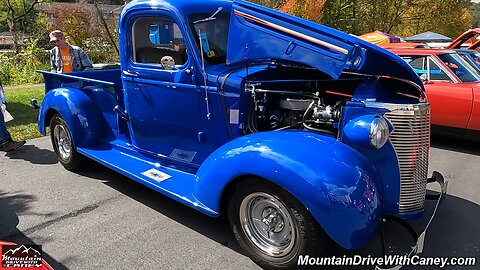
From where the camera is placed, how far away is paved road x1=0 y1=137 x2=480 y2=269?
308 centimetres

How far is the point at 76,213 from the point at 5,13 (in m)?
22.6

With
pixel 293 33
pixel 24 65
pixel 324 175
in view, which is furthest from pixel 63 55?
pixel 24 65

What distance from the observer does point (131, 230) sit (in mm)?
3508

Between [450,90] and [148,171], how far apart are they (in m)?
5.01

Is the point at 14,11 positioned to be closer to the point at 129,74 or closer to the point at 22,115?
the point at 22,115

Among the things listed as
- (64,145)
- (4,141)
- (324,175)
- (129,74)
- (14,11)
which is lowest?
(4,141)

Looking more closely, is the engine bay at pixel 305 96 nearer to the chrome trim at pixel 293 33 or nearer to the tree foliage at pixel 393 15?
the chrome trim at pixel 293 33

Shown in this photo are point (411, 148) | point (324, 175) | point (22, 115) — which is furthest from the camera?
point (22, 115)

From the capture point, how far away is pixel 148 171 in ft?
12.6

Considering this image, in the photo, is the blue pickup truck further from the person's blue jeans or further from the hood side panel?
the person's blue jeans

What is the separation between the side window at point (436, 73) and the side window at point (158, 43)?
4785 millimetres

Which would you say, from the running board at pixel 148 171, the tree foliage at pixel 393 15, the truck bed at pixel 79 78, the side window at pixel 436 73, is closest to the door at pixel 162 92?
the running board at pixel 148 171

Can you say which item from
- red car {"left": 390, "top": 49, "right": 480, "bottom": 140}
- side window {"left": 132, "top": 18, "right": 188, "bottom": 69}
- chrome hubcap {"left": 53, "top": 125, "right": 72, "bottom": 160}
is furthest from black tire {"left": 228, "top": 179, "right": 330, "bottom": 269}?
red car {"left": 390, "top": 49, "right": 480, "bottom": 140}

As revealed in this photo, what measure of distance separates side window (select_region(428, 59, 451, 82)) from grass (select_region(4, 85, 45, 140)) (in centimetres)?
689
